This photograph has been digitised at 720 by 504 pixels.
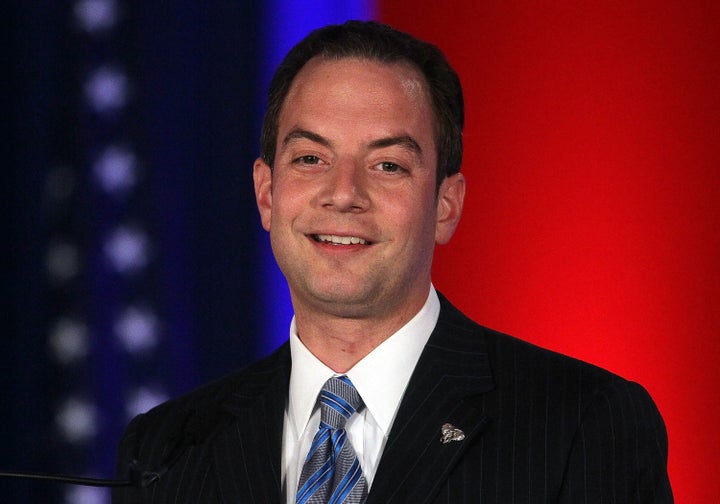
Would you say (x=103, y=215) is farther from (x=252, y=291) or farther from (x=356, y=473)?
(x=356, y=473)

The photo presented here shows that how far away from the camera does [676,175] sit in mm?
2672

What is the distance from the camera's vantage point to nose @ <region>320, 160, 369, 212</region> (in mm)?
1983

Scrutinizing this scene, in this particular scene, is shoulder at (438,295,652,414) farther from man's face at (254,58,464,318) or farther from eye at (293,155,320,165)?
eye at (293,155,320,165)

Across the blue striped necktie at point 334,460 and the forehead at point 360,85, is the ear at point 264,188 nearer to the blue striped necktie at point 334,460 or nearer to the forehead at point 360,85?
the forehead at point 360,85

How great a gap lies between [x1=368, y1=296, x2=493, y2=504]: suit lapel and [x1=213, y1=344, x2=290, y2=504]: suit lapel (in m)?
0.22

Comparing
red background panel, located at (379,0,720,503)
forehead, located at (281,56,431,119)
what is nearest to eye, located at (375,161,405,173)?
forehead, located at (281,56,431,119)

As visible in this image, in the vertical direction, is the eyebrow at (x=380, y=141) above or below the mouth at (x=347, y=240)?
above

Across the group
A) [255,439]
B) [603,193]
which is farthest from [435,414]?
[603,193]

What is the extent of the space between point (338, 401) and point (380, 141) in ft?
1.49

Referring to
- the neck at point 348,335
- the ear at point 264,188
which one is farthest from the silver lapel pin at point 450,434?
the ear at point 264,188

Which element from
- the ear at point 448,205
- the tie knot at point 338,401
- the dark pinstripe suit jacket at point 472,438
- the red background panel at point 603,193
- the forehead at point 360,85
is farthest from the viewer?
the red background panel at point 603,193

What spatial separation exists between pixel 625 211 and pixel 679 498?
66 cm

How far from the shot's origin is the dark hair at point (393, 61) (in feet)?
7.08

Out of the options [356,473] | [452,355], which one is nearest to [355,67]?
[452,355]
